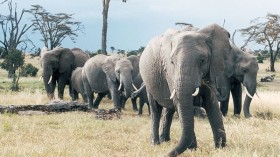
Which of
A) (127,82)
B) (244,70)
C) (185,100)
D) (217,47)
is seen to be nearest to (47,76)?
(127,82)

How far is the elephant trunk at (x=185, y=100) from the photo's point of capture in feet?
19.7

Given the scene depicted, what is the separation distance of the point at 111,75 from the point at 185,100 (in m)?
7.94

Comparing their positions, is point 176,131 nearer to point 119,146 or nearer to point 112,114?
point 119,146

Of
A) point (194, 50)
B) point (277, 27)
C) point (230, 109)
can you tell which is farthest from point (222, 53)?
point (277, 27)

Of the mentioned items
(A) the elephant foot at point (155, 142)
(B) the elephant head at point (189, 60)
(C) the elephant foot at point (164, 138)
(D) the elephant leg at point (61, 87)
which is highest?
(B) the elephant head at point (189, 60)

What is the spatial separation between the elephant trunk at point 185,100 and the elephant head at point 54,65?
37.6 ft

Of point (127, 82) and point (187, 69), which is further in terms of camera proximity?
point (127, 82)

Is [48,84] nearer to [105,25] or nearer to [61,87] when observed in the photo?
[61,87]

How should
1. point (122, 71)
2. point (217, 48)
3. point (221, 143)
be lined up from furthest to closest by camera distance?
point (122, 71) → point (221, 143) → point (217, 48)

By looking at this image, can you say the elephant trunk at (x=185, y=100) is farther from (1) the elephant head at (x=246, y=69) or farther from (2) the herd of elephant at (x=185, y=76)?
(1) the elephant head at (x=246, y=69)

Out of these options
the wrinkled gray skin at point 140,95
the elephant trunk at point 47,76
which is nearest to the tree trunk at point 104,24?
the elephant trunk at point 47,76

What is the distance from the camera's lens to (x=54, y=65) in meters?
17.9

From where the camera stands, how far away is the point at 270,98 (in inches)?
642

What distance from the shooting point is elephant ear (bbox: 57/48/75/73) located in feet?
59.4
